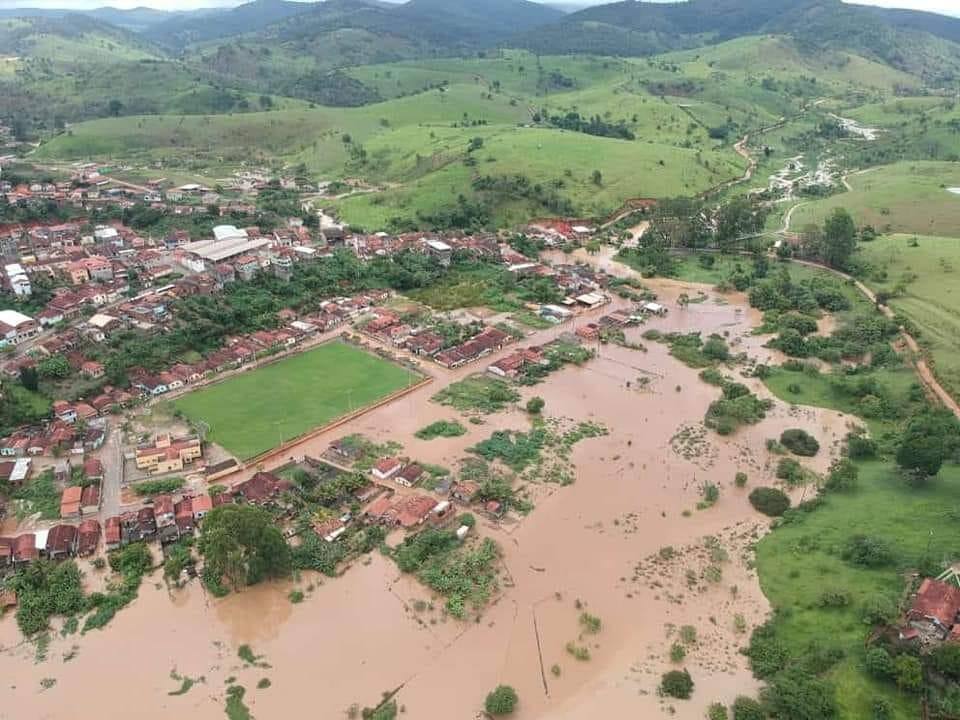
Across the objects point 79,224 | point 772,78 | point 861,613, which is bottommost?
point 79,224

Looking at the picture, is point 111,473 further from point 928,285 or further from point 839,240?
point 839,240

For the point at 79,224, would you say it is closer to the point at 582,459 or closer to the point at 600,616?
the point at 582,459

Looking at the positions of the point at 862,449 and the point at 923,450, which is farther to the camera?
the point at 862,449

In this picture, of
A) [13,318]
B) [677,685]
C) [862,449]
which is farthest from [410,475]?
[13,318]

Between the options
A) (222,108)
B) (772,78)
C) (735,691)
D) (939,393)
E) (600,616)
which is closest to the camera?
(735,691)

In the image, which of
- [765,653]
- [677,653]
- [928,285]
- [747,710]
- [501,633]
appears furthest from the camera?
[928,285]

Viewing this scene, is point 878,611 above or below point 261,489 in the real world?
above

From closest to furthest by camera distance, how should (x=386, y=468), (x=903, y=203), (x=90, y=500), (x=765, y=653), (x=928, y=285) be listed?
(x=765, y=653), (x=90, y=500), (x=386, y=468), (x=928, y=285), (x=903, y=203)

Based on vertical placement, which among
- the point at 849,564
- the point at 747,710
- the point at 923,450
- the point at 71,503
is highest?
the point at 923,450

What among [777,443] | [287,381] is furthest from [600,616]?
[287,381]
